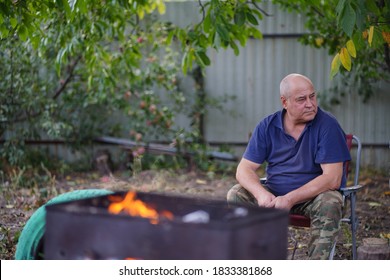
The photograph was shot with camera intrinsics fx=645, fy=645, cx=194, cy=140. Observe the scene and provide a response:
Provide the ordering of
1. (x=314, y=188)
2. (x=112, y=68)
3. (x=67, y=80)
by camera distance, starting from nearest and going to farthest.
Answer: (x=314, y=188) → (x=112, y=68) → (x=67, y=80)

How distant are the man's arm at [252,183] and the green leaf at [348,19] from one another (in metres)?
1.22

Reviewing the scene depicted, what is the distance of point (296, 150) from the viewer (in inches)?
163

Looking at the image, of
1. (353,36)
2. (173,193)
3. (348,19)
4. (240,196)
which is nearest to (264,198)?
(240,196)

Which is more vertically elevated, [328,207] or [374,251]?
[328,207]

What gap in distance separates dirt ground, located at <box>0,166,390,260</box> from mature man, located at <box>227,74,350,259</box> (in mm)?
851

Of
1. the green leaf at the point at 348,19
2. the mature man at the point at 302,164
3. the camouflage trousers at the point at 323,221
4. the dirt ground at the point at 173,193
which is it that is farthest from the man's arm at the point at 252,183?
the green leaf at the point at 348,19

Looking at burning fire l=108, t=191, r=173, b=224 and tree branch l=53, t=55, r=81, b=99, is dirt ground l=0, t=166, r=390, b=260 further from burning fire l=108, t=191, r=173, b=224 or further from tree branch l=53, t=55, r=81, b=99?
burning fire l=108, t=191, r=173, b=224

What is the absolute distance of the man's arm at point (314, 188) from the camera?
390 cm

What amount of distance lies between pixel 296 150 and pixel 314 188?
34 centimetres

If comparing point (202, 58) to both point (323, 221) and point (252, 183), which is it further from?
point (323, 221)

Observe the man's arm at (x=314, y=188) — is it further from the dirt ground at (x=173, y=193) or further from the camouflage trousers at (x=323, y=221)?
the dirt ground at (x=173, y=193)

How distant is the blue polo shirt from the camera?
4004mm

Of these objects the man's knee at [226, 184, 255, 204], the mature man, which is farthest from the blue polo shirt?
the man's knee at [226, 184, 255, 204]

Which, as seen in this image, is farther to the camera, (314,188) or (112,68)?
(112,68)
